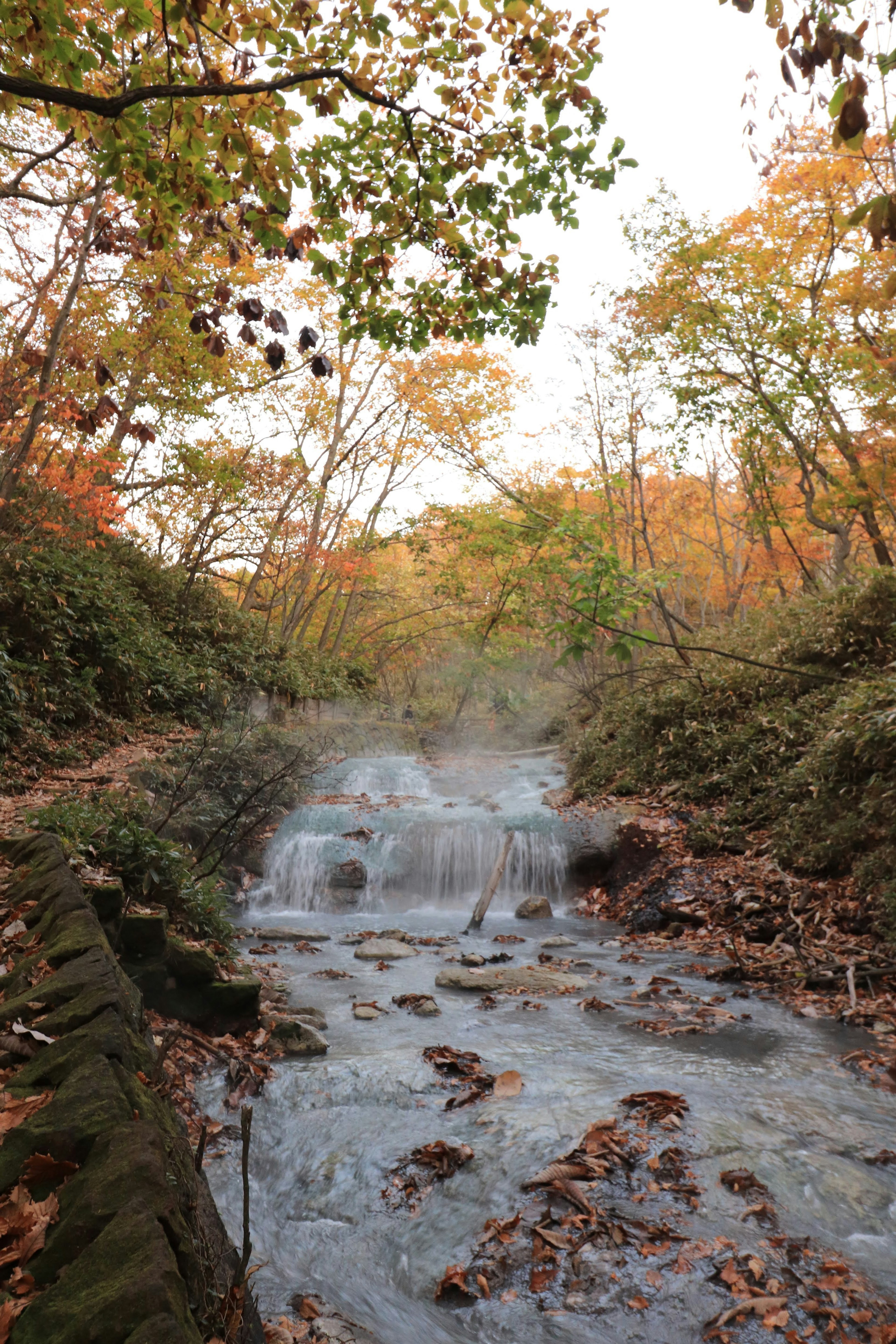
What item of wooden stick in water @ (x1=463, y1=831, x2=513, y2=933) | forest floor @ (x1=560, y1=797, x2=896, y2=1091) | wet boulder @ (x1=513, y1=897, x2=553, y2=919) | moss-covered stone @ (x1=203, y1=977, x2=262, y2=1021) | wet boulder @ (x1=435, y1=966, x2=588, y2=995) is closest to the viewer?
moss-covered stone @ (x1=203, y1=977, x2=262, y2=1021)

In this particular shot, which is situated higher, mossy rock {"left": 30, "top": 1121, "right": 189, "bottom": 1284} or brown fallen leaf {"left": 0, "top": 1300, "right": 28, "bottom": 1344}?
mossy rock {"left": 30, "top": 1121, "right": 189, "bottom": 1284}

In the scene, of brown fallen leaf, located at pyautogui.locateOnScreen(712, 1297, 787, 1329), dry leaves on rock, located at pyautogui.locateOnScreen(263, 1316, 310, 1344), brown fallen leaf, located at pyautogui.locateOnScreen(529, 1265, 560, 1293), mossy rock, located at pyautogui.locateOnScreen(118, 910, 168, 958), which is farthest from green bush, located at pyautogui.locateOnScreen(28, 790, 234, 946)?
brown fallen leaf, located at pyautogui.locateOnScreen(712, 1297, 787, 1329)

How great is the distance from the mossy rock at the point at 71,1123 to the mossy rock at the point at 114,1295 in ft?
1.07

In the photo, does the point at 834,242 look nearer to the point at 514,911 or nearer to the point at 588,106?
the point at 588,106

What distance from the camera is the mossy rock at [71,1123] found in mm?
1779

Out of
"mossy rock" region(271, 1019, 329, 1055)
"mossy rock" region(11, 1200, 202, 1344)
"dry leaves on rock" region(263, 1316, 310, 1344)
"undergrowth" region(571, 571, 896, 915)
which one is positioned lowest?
"mossy rock" region(271, 1019, 329, 1055)

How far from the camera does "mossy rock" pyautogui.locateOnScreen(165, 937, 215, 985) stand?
4707 millimetres

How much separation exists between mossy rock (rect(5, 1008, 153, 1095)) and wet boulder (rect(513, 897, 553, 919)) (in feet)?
26.4

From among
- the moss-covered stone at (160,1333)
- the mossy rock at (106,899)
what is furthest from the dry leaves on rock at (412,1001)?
the moss-covered stone at (160,1333)

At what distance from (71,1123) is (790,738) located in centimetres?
879

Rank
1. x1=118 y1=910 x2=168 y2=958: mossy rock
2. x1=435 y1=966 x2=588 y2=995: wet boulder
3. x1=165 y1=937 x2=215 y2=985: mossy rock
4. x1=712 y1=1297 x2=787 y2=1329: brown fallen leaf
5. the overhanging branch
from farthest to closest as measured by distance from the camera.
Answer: x1=435 y1=966 x2=588 y2=995: wet boulder, x1=165 y1=937 x2=215 y2=985: mossy rock, x1=118 y1=910 x2=168 y2=958: mossy rock, the overhanging branch, x1=712 y1=1297 x2=787 y2=1329: brown fallen leaf

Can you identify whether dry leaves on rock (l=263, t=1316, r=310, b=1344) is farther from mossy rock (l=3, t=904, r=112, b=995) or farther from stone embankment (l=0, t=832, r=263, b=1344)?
mossy rock (l=3, t=904, r=112, b=995)

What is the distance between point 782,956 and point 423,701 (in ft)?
79.2

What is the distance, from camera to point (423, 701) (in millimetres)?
30250
